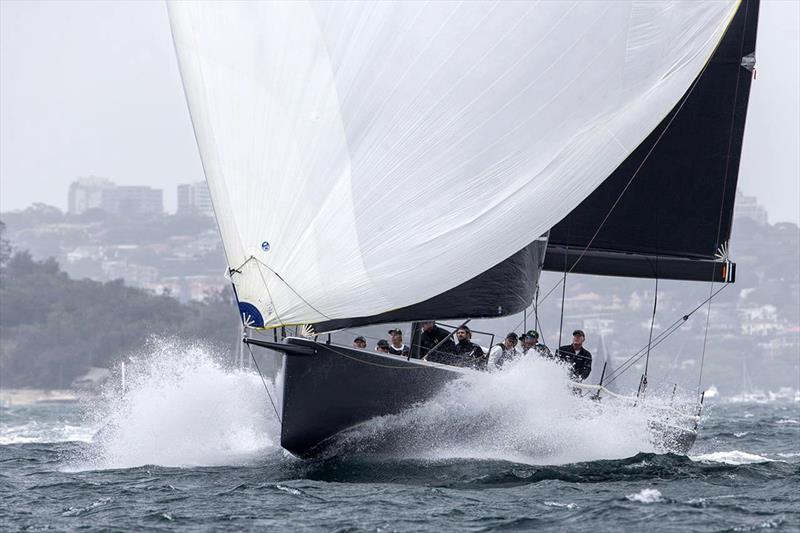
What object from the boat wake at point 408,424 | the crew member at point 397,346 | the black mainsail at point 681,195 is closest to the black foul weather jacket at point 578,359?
the boat wake at point 408,424

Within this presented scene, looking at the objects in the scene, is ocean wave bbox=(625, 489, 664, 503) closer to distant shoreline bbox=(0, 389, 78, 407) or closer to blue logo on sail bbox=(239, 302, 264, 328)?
blue logo on sail bbox=(239, 302, 264, 328)

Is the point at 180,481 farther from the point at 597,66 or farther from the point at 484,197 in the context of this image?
the point at 597,66

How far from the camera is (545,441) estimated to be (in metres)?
14.3

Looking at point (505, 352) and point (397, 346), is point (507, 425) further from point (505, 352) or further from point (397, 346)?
point (397, 346)

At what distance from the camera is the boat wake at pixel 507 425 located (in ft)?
44.9

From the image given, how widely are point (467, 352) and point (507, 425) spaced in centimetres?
95

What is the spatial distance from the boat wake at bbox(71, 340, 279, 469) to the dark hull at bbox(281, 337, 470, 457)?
4.53ft

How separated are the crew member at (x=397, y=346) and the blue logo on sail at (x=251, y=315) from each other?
2.15 meters

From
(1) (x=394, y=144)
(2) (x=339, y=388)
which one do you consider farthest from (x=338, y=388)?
(1) (x=394, y=144)

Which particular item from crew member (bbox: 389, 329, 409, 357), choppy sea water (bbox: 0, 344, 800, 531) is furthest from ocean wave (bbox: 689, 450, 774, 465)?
crew member (bbox: 389, 329, 409, 357)

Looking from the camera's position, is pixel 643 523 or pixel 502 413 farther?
pixel 502 413

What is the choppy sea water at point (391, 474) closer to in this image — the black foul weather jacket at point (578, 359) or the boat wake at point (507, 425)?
the boat wake at point (507, 425)

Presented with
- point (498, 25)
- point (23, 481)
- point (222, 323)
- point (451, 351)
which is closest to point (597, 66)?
point (498, 25)

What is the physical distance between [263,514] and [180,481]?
2.33 meters
